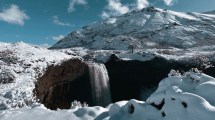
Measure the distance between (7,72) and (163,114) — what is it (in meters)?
17.6

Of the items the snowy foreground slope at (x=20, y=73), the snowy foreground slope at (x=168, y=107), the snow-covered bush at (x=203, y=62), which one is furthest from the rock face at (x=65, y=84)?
the snow-covered bush at (x=203, y=62)

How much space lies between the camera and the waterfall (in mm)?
38094

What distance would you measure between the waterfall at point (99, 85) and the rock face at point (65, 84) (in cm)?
66

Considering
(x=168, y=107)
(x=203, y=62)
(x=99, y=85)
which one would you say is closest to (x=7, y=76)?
(x=168, y=107)

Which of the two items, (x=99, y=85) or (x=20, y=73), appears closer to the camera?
(x=20, y=73)

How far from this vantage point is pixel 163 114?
8.98 m

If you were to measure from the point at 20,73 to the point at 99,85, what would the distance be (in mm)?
15829

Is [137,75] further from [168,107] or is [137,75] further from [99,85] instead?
[168,107]

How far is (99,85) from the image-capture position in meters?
39.4

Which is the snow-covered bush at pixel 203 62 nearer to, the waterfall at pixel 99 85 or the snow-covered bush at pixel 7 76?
the waterfall at pixel 99 85

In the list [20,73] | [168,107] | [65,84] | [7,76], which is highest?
[20,73]

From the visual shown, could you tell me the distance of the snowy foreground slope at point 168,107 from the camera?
26.4 ft

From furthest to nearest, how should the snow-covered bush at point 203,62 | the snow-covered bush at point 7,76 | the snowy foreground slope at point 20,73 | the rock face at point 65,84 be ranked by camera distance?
the snow-covered bush at point 203,62 < the rock face at point 65,84 < the snow-covered bush at point 7,76 < the snowy foreground slope at point 20,73

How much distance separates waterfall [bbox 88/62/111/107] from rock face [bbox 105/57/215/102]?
369 cm
